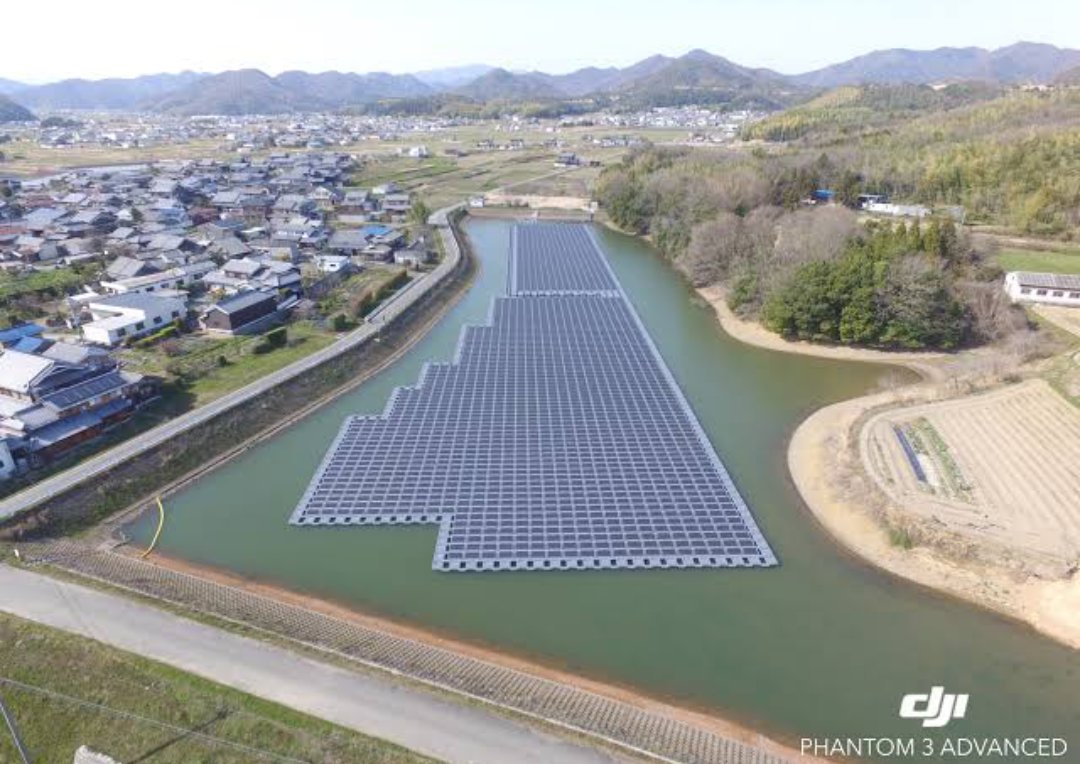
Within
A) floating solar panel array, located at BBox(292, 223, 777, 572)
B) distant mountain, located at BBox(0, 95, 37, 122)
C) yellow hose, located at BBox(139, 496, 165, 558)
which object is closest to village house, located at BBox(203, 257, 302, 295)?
floating solar panel array, located at BBox(292, 223, 777, 572)

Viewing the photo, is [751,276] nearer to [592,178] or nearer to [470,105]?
[592,178]

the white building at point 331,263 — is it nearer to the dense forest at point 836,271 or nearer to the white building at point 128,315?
the white building at point 128,315

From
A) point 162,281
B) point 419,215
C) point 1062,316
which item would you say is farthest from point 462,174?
point 1062,316

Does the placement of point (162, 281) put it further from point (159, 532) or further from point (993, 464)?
point (993, 464)

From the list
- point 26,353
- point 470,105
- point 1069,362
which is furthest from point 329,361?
point 470,105

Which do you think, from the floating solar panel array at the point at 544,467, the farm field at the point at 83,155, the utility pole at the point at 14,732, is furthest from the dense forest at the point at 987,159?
the farm field at the point at 83,155

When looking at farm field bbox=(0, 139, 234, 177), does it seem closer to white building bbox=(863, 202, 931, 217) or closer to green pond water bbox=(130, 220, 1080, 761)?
green pond water bbox=(130, 220, 1080, 761)
